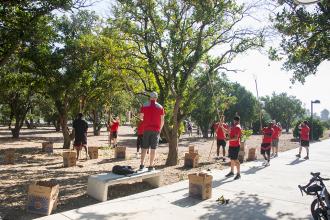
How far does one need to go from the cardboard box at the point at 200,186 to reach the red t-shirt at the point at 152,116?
1.77 metres

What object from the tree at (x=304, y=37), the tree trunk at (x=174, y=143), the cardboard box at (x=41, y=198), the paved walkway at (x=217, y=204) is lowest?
the paved walkway at (x=217, y=204)

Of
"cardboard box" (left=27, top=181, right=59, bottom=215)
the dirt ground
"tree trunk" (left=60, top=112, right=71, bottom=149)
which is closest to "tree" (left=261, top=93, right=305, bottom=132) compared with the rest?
"tree trunk" (left=60, top=112, right=71, bottom=149)

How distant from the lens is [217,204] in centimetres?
780

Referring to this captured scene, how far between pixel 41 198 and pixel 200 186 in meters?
3.58

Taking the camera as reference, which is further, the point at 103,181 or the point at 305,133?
the point at 305,133

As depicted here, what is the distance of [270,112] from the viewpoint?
3091 inches

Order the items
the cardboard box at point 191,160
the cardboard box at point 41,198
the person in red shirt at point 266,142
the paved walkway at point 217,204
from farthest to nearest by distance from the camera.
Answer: the person in red shirt at point 266,142 → the cardboard box at point 191,160 → the paved walkway at point 217,204 → the cardboard box at point 41,198

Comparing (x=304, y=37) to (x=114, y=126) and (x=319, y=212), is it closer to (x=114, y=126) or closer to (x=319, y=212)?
(x=319, y=212)

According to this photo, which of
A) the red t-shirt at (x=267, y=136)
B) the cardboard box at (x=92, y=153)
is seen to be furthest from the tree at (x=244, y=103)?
the cardboard box at (x=92, y=153)

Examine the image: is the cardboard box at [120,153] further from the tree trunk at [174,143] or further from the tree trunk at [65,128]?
the tree trunk at [65,128]

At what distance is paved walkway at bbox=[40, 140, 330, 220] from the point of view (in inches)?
271

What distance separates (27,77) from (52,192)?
14.1m

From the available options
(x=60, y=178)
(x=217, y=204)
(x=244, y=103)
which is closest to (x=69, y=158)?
(x=60, y=178)

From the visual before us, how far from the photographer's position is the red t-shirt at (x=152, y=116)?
9.23 m
